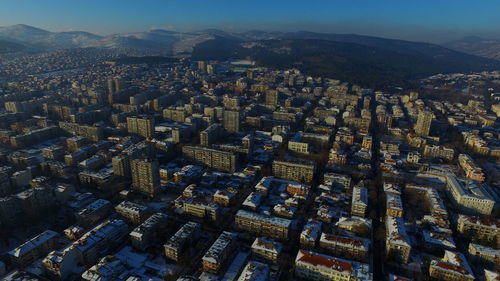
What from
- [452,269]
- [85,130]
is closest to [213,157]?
[85,130]

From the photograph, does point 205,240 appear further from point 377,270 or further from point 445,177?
point 445,177

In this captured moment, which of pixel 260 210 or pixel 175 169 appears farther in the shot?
pixel 175 169

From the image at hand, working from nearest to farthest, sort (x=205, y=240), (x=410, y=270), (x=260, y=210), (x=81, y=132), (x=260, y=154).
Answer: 1. (x=410, y=270)
2. (x=205, y=240)
3. (x=260, y=210)
4. (x=260, y=154)
5. (x=81, y=132)

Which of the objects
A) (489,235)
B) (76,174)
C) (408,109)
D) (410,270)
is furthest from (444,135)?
(76,174)

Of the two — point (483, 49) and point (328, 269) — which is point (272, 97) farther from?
point (483, 49)

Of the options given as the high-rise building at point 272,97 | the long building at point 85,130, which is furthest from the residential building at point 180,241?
the high-rise building at point 272,97

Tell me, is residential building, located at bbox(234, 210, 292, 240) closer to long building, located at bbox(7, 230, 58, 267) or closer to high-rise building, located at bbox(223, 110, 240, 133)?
long building, located at bbox(7, 230, 58, 267)
